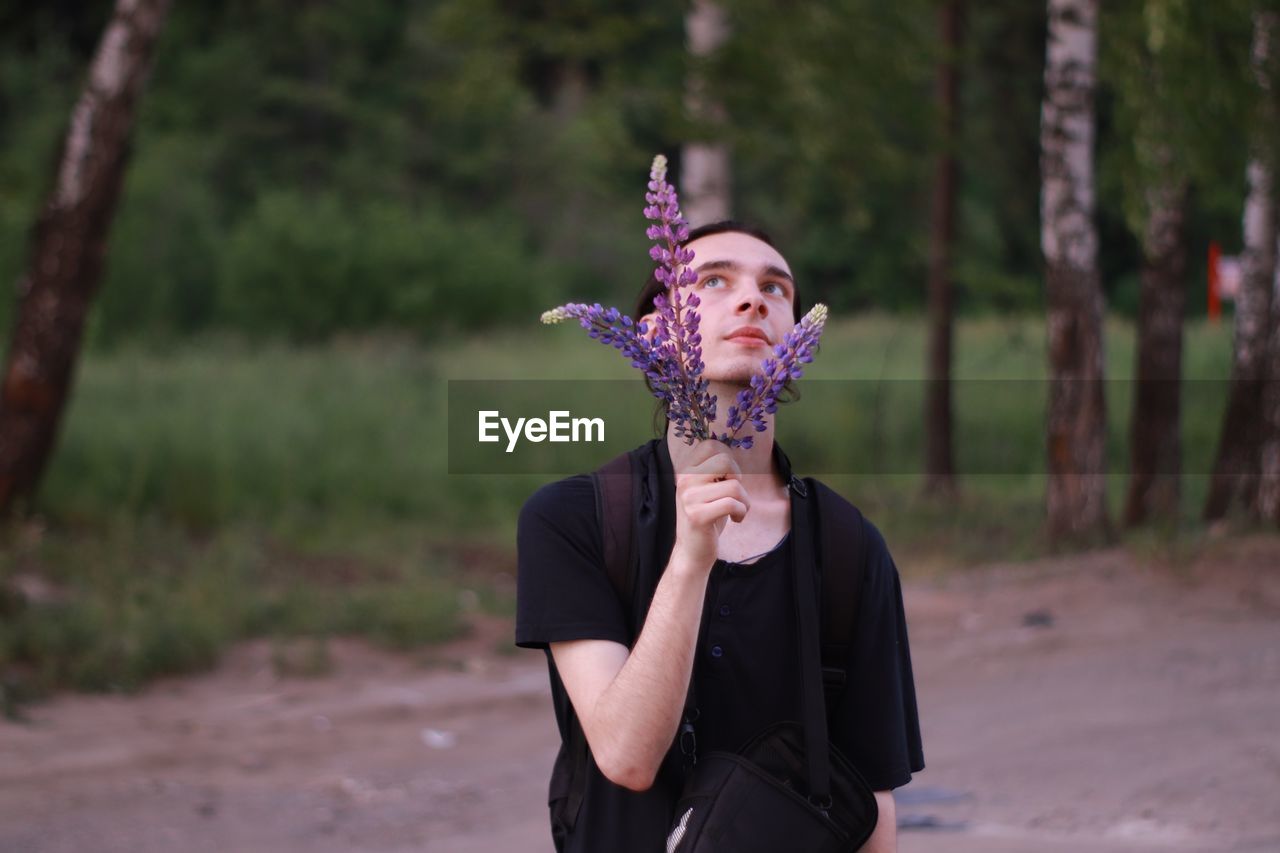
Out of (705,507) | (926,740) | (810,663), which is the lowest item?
(926,740)

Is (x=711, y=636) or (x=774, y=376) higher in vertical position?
(x=774, y=376)

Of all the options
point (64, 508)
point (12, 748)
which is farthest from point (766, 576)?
point (64, 508)

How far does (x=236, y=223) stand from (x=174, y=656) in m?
27.7

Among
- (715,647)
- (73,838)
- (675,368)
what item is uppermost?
(675,368)

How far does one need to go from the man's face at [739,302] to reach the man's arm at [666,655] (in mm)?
252

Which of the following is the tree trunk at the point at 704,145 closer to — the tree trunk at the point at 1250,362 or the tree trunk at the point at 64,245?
the tree trunk at the point at 1250,362

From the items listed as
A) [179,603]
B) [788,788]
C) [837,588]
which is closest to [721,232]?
[837,588]

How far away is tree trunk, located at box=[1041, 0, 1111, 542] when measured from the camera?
12070 mm

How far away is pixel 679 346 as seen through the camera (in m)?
2.37

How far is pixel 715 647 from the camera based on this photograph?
8.62 feet

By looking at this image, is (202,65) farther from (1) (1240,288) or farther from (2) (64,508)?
(1) (1240,288)

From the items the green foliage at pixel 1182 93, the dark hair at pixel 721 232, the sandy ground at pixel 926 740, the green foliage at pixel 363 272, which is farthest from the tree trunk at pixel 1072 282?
the green foliage at pixel 363 272

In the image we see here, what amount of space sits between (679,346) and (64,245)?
10.5m

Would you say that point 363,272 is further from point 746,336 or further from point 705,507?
point 705,507
